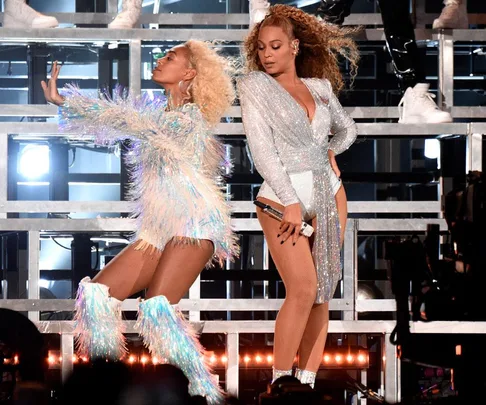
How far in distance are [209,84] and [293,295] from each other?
0.86 metres

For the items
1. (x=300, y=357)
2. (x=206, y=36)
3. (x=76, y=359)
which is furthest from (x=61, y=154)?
(x=300, y=357)

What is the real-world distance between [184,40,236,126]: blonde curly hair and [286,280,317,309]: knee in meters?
0.70

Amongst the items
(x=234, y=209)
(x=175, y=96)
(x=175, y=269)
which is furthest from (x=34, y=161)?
(x=175, y=269)

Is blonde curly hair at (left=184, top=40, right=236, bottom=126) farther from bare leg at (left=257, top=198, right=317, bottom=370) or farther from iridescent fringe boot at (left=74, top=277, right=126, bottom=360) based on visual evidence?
iridescent fringe boot at (left=74, top=277, right=126, bottom=360)

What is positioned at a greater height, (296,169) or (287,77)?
(287,77)

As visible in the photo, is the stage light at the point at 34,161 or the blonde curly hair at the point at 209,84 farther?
the stage light at the point at 34,161

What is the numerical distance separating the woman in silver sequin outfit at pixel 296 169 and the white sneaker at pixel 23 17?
133 cm

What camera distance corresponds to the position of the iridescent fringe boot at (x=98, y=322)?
3557 millimetres

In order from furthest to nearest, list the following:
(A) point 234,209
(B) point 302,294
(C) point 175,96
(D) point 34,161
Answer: (D) point 34,161, (A) point 234,209, (C) point 175,96, (B) point 302,294

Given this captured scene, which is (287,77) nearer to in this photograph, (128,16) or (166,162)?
(166,162)

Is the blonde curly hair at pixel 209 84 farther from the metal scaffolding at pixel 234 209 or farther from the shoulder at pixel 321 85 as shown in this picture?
the metal scaffolding at pixel 234 209

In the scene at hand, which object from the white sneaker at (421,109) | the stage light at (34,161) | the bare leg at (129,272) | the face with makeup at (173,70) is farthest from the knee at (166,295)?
the stage light at (34,161)

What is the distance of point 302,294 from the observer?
136 inches

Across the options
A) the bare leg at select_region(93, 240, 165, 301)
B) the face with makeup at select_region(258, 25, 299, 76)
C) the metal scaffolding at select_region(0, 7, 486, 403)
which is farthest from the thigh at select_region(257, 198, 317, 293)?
the metal scaffolding at select_region(0, 7, 486, 403)
